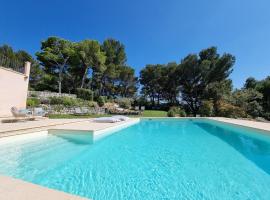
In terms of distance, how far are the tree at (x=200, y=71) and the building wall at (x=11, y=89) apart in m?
21.5

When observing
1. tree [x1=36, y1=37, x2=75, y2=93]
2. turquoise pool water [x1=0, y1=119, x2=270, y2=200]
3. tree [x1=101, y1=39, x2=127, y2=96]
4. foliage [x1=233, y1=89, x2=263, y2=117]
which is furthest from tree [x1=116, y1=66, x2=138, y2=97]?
turquoise pool water [x1=0, y1=119, x2=270, y2=200]

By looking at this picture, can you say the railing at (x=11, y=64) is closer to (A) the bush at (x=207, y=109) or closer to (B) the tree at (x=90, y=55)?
(B) the tree at (x=90, y=55)

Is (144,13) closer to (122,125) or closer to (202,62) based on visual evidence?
(122,125)

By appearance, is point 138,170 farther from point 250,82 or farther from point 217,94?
point 250,82

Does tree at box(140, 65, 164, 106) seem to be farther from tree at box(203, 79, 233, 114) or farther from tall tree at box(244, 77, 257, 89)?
tall tree at box(244, 77, 257, 89)

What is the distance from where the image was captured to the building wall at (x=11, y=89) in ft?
28.5

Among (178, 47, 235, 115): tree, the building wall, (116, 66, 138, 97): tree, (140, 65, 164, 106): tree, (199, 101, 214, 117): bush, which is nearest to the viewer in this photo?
the building wall

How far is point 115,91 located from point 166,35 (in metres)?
20.0

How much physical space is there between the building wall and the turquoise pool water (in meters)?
4.78

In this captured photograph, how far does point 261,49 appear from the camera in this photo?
15.6 metres

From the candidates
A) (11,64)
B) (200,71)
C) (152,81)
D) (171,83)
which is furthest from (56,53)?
(200,71)

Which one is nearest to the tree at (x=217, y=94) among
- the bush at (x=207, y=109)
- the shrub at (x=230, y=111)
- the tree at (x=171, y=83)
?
the bush at (x=207, y=109)

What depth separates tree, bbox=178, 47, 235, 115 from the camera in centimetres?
2422

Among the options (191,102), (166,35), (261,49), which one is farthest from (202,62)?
(166,35)
